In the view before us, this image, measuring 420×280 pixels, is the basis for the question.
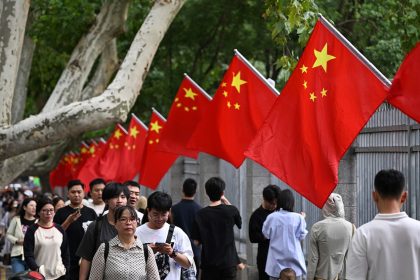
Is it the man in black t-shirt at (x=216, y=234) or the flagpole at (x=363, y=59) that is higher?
the flagpole at (x=363, y=59)

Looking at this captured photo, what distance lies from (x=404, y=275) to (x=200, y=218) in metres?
5.48

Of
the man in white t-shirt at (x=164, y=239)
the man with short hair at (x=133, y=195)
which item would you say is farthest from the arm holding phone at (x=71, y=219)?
the man in white t-shirt at (x=164, y=239)

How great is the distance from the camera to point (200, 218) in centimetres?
1183

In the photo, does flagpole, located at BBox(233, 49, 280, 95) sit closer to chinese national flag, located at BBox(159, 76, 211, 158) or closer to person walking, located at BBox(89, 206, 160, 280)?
chinese national flag, located at BBox(159, 76, 211, 158)

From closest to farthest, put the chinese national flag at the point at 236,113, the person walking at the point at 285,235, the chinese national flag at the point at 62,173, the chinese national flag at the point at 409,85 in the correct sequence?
the chinese national flag at the point at 409,85
the person walking at the point at 285,235
the chinese national flag at the point at 236,113
the chinese national flag at the point at 62,173

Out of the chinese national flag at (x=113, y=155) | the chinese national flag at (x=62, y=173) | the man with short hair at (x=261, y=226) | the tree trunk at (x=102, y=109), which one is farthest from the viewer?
the chinese national flag at (x=62, y=173)

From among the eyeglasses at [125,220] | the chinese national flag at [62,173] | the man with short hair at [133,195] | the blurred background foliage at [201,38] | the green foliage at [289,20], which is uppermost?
the blurred background foliage at [201,38]

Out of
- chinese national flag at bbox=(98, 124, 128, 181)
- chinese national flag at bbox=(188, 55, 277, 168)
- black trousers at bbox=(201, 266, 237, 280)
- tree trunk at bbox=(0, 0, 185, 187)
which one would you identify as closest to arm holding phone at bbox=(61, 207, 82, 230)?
black trousers at bbox=(201, 266, 237, 280)

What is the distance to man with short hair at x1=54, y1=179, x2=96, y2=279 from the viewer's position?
1233 cm

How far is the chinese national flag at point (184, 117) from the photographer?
16203mm

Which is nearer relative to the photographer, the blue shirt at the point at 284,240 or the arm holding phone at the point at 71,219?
the blue shirt at the point at 284,240

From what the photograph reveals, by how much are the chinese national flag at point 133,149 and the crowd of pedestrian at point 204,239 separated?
7.78m

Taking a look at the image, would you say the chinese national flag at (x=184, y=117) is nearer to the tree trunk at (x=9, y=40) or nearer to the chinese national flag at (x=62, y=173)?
the tree trunk at (x=9, y=40)

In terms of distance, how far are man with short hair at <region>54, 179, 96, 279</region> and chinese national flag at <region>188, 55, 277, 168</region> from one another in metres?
1.62
